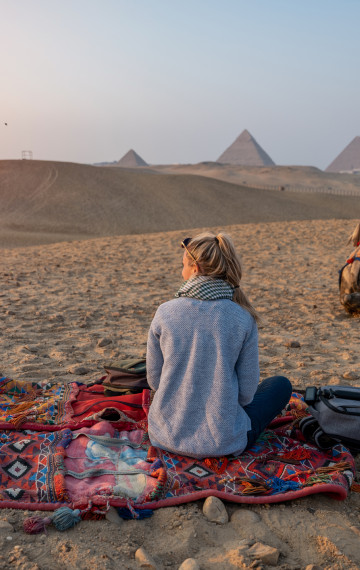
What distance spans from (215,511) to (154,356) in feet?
2.76

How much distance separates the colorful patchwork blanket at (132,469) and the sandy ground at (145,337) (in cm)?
9

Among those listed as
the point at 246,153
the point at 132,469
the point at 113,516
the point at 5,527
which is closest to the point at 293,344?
the point at 132,469

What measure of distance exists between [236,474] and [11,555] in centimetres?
117

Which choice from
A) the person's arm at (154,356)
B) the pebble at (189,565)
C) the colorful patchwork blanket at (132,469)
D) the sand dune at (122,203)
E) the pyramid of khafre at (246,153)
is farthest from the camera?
the pyramid of khafre at (246,153)

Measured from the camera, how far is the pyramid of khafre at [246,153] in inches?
6407

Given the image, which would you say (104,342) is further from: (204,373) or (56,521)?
(56,521)

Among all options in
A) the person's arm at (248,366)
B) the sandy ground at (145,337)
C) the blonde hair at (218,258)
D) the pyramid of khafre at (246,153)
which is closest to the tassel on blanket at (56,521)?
the sandy ground at (145,337)

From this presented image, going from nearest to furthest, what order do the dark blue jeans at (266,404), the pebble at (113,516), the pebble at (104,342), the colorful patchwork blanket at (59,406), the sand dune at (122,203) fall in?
the pebble at (113,516), the dark blue jeans at (266,404), the colorful patchwork blanket at (59,406), the pebble at (104,342), the sand dune at (122,203)

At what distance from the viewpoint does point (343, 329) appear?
6262 millimetres

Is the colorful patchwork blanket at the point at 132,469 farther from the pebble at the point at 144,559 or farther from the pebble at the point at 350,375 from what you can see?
the pebble at the point at 350,375

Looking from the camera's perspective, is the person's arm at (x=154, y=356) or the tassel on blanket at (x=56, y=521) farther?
the person's arm at (x=154, y=356)

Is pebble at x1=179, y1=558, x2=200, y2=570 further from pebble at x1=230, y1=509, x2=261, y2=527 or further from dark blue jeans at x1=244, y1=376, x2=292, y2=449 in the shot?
dark blue jeans at x1=244, y1=376, x2=292, y2=449

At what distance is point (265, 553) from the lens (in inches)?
92.5

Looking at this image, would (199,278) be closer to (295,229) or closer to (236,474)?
(236,474)
